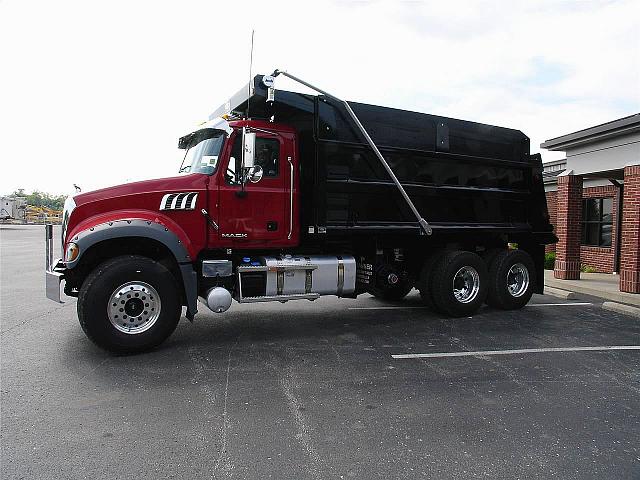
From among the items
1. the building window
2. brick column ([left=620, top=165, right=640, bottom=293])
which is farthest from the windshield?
the building window

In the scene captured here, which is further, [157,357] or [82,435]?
[157,357]

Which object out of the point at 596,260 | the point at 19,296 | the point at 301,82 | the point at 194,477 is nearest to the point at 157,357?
the point at 194,477

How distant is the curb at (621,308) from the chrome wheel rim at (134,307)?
26.0ft

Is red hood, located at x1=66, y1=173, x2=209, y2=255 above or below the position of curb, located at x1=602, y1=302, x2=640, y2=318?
above

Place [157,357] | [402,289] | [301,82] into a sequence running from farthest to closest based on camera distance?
1. [402,289]
2. [301,82]
3. [157,357]

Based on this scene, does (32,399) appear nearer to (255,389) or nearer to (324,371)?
(255,389)

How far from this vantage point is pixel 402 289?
9297 millimetres

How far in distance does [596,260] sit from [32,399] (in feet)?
50.5

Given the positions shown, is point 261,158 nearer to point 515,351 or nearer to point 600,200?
point 515,351

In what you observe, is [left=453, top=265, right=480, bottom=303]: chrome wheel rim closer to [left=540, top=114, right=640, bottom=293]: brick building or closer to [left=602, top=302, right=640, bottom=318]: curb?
[left=602, top=302, right=640, bottom=318]: curb

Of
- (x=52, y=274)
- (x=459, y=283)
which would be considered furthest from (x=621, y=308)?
(x=52, y=274)

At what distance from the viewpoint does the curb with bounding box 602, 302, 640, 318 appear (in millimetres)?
8414

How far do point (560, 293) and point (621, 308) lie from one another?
196 centimetres

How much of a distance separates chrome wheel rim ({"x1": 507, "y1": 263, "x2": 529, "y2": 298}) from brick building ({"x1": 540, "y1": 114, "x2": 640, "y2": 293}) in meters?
2.75
